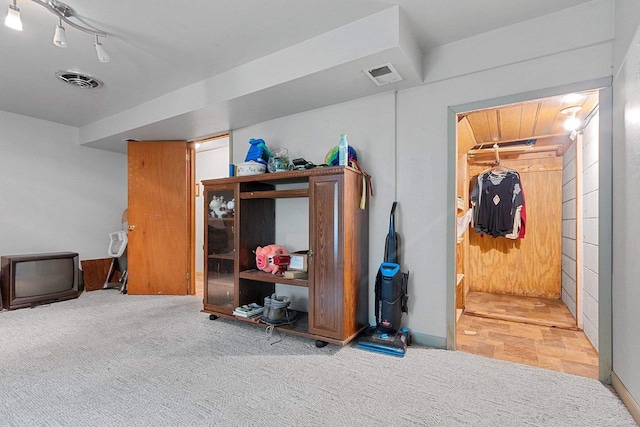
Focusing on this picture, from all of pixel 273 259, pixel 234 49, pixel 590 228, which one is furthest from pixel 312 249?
pixel 590 228

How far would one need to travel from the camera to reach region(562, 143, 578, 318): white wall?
326 cm

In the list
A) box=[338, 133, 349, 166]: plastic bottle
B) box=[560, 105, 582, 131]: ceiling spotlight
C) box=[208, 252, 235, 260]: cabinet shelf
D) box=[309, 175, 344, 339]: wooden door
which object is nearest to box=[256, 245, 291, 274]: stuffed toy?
box=[208, 252, 235, 260]: cabinet shelf

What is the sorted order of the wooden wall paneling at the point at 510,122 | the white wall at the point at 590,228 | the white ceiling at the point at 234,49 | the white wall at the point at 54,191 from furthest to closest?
the white wall at the point at 54,191, the wooden wall paneling at the point at 510,122, the white wall at the point at 590,228, the white ceiling at the point at 234,49

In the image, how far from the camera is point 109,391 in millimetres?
1758

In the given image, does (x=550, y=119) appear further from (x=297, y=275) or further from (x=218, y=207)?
(x=218, y=207)

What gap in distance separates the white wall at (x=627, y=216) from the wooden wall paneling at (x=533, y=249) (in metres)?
2.53

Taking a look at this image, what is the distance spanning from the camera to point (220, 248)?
307 centimetres

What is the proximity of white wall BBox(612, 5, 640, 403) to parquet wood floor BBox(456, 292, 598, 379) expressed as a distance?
16.2 inches

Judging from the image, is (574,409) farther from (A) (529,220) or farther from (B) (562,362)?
(A) (529,220)

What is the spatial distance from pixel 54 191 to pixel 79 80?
2.05 m

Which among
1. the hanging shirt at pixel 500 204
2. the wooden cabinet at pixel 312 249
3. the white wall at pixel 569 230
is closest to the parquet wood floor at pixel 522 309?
the white wall at pixel 569 230

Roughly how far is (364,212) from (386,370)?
119 centimetres

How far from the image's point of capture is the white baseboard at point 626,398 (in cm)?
149

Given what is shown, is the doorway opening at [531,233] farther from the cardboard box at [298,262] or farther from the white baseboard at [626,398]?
the cardboard box at [298,262]
